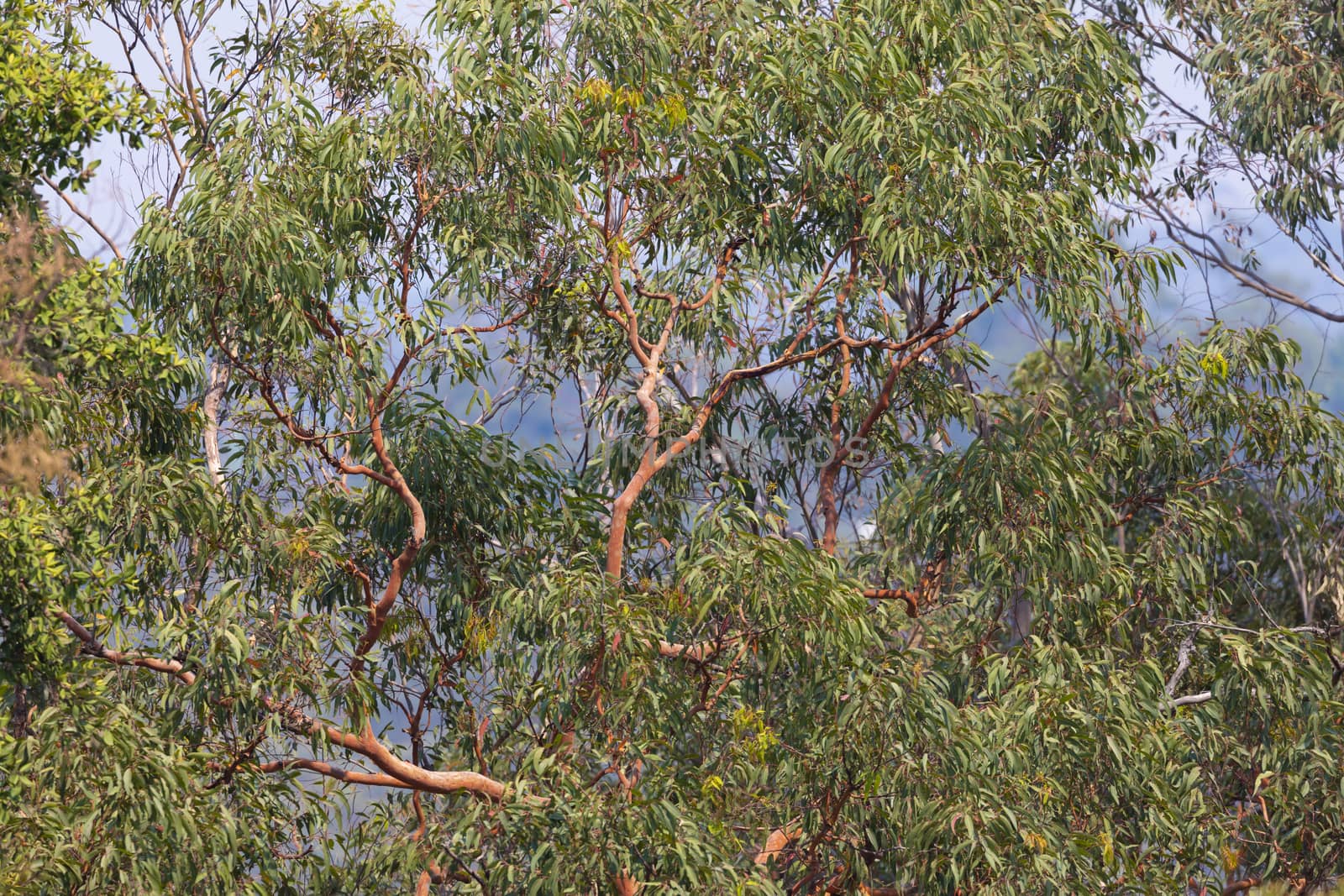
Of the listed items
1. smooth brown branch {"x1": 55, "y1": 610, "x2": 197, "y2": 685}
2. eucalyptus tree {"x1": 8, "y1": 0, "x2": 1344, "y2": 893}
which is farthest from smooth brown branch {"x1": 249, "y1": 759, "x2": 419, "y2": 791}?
smooth brown branch {"x1": 55, "y1": 610, "x2": 197, "y2": 685}

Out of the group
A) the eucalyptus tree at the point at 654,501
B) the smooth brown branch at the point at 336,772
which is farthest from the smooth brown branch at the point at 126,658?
the smooth brown branch at the point at 336,772

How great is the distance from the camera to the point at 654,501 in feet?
22.9

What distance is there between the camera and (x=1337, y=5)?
9.00m

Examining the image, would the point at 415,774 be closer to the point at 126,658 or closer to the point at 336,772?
the point at 336,772

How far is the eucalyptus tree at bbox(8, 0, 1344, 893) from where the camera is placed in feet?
16.8

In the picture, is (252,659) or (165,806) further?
(252,659)

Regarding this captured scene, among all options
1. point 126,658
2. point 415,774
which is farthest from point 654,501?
point 126,658

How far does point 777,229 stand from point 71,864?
3.56m

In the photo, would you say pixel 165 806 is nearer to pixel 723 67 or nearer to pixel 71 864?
pixel 71 864

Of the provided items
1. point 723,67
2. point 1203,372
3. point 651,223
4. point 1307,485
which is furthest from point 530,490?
point 1307,485

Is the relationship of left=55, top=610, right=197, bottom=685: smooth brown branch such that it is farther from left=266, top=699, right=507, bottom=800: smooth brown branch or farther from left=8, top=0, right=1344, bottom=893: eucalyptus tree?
left=266, top=699, right=507, bottom=800: smooth brown branch

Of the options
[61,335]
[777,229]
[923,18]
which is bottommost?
[61,335]

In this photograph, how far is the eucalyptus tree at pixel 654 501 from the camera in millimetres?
5121

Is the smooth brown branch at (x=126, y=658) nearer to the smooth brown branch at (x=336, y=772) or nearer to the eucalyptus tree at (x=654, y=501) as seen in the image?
the eucalyptus tree at (x=654, y=501)
